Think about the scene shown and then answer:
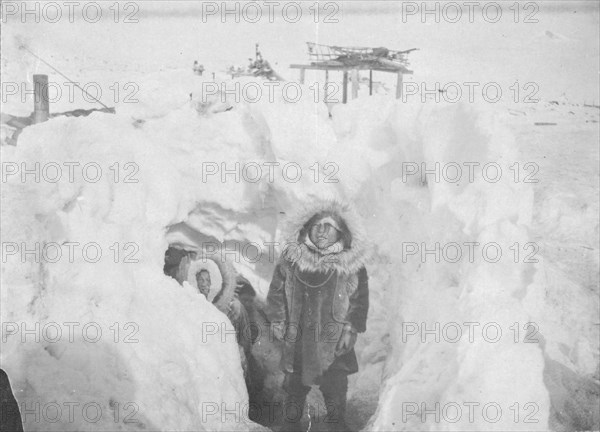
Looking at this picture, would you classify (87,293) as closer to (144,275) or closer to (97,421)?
(144,275)

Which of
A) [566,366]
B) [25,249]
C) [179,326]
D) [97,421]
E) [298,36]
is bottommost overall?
[566,366]

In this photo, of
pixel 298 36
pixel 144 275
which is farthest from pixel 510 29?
pixel 144 275

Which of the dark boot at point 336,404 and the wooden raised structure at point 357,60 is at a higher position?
the wooden raised structure at point 357,60

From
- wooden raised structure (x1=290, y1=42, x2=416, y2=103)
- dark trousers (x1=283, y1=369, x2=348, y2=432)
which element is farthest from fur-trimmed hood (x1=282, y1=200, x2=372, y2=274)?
wooden raised structure (x1=290, y1=42, x2=416, y2=103)

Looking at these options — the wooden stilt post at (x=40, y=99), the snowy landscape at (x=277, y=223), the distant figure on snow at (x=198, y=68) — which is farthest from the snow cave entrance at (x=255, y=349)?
the distant figure on snow at (x=198, y=68)

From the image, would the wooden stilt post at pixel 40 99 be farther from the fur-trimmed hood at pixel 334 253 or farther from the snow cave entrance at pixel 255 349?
the fur-trimmed hood at pixel 334 253

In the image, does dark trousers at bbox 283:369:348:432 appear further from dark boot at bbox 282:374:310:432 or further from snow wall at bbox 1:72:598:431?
snow wall at bbox 1:72:598:431

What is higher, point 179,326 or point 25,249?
point 25,249
